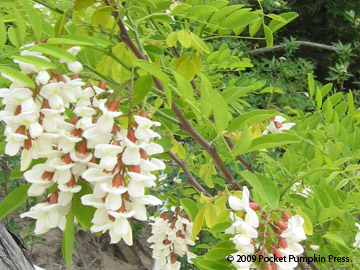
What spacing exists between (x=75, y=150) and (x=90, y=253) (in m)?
2.23

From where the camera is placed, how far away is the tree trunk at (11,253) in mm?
808

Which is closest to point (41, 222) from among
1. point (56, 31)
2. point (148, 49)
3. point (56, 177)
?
point (56, 177)

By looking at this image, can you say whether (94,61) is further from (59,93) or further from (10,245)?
(10,245)

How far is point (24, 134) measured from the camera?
471mm

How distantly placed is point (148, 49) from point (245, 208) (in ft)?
0.98

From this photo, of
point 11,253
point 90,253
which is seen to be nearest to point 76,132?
point 11,253

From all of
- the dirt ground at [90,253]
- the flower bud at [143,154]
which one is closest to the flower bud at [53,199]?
the flower bud at [143,154]

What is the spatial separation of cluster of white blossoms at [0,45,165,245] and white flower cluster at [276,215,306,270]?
0.21m

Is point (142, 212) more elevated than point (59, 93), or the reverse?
point (59, 93)

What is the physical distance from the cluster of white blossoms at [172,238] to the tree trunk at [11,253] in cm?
29

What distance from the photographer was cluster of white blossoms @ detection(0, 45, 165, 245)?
17.9 inches

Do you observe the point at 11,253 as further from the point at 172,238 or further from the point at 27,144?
the point at 27,144

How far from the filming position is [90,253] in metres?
2.57

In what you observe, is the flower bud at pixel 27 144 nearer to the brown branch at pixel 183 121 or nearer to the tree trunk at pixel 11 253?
the brown branch at pixel 183 121
